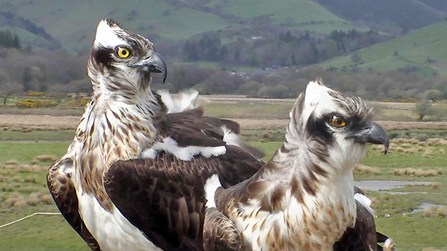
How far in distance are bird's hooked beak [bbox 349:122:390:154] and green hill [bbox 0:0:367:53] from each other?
21.7m

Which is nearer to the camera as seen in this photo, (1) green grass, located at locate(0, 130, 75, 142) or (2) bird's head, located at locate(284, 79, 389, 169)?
(2) bird's head, located at locate(284, 79, 389, 169)

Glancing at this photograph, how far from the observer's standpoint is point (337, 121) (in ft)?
10.2

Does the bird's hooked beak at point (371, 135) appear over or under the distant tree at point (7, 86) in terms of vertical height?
over

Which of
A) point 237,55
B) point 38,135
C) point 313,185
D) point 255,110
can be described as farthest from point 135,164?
point 237,55

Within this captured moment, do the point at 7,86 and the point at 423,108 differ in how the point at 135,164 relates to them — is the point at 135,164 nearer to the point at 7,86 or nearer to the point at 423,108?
the point at 423,108

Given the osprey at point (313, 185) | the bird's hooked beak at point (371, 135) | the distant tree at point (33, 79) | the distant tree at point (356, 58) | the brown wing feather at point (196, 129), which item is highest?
the bird's hooked beak at point (371, 135)

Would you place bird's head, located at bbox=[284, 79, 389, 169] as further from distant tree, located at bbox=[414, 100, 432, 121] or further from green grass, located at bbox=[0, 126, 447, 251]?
distant tree, located at bbox=[414, 100, 432, 121]

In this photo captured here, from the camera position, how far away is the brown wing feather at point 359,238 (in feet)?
11.1

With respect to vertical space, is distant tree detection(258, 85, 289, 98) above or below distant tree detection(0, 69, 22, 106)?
above

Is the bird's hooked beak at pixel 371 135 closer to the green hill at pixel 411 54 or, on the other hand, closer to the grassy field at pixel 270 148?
the grassy field at pixel 270 148

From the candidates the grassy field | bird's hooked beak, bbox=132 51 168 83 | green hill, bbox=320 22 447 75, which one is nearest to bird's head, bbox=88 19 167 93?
bird's hooked beak, bbox=132 51 168 83

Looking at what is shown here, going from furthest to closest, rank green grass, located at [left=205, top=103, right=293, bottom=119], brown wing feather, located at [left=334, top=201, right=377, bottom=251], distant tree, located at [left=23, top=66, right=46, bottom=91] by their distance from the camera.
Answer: distant tree, located at [left=23, top=66, right=46, bottom=91] < green grass, located at [left=205, top=103, right=293, bottom=119] < brown wing feather, located at [left=334, top=201, right=377, bottom=251]

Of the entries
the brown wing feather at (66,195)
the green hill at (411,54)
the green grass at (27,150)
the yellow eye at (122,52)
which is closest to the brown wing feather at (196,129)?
the yellow eye at (122,52)

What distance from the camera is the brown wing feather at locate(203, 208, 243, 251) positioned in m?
3.27
